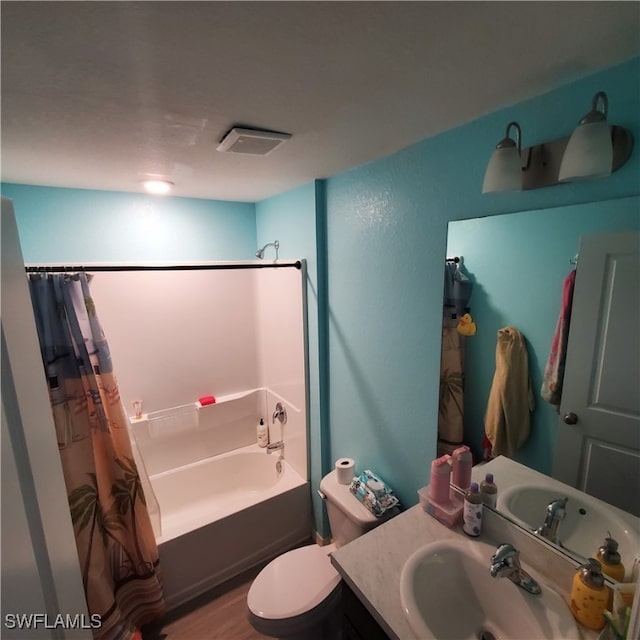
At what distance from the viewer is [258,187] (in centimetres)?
202

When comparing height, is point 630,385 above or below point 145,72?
below

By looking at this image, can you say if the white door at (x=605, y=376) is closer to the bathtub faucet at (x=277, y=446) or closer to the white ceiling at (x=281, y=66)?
the white ceiling at (x=281, y=66)

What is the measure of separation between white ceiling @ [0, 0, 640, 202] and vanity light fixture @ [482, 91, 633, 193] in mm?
150

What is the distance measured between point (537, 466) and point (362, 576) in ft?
2.21

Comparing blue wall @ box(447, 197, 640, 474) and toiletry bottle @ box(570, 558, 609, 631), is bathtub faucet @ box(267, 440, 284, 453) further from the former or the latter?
toiletry bottle @ box(570, 558, 609, 631)

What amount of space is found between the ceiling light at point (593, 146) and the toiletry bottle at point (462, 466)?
98 centimetres

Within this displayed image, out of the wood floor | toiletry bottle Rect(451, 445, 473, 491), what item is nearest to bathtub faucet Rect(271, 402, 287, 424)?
the wood floor

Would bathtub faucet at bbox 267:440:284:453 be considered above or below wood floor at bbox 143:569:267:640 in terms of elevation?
above

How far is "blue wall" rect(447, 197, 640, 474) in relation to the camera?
93cm

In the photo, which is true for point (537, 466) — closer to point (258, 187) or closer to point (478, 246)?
point (478, 246)

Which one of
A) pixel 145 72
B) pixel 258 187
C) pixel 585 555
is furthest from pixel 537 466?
pixel 258 187

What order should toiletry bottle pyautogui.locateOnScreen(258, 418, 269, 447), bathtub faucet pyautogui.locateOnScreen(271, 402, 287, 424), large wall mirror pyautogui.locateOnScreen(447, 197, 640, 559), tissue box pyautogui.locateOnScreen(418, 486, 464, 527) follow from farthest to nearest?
toiletry bottle pyautogui.locateOnScreen(258, 418, 269, 447) → bathtub faucet pyautogui.locateOnScreen(271, 402, 287, 424) → tissue box pyautogui.locateOnScreen(418, 486, 464, 527) → large wall mirror pyautogui.locateOnScreen(447, 197, 640, 559)

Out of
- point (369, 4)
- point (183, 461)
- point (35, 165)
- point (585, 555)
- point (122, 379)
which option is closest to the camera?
point (369, 4)

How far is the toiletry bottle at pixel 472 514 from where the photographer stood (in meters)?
1.15
